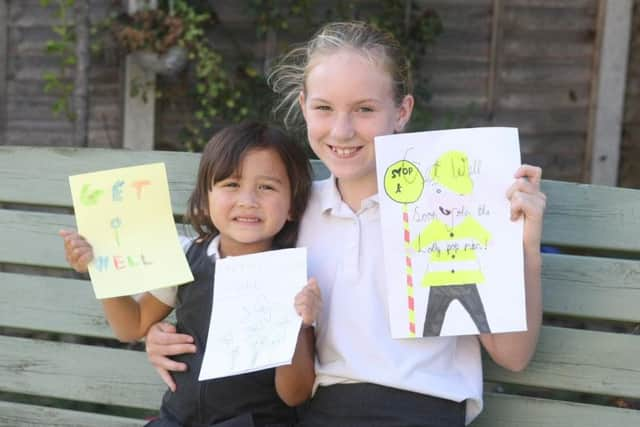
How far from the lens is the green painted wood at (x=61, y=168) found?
2139 mm

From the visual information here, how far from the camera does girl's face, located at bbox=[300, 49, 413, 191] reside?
1760 mm

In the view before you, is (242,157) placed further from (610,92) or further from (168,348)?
(610,92)

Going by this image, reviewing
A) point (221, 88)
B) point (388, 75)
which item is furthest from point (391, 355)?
point (221, 88)

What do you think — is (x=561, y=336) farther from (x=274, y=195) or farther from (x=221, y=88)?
(x=221, y=88)

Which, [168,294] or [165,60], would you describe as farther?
[165,60]

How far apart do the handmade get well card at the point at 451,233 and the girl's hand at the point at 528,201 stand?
0.06 ft

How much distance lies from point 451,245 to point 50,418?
3.99 ft

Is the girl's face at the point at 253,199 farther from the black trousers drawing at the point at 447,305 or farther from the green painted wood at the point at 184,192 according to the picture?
the black trousers drawing at the point at 447,305

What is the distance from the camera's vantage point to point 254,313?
177 centimetres

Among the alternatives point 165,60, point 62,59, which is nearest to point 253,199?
point 165,60

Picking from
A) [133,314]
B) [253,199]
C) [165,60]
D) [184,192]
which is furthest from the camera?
[165,60]

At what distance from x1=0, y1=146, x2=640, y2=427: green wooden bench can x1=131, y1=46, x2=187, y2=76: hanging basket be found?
1.79 meters

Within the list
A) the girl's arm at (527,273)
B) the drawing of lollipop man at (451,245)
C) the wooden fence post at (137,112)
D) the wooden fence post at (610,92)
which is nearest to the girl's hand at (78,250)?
the drawing of lollipop man at (451,245)

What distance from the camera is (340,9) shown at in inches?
160
